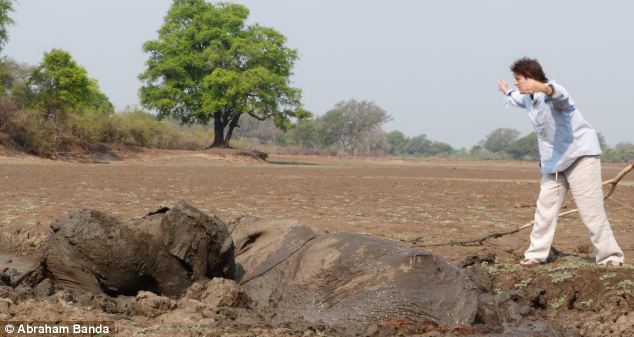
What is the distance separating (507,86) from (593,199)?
53.9 inches

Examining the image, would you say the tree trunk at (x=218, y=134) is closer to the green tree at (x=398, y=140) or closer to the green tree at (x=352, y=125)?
the green tree at (x=352, y=125)

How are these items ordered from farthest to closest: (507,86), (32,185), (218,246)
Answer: (32,185) → (507,86) → (218,246)

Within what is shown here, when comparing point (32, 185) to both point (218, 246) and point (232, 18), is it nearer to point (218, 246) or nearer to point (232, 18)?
point (218, 246)

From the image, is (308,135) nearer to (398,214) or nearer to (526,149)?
(526,149)

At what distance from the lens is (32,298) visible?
4.77 metres

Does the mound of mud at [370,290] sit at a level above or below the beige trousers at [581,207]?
below

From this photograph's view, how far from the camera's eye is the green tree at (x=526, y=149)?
10288 centimetres

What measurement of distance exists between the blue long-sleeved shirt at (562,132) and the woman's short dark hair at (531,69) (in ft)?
0.62

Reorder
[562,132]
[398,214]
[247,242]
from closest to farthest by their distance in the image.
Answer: [247,242]
[562,132]
[398,214]

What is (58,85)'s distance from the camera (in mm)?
42594

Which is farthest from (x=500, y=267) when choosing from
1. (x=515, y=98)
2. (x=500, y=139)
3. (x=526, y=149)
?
(x=500, y=139)

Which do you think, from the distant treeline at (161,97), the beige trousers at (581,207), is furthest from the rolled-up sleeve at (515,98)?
the distant treeline at (161,97)

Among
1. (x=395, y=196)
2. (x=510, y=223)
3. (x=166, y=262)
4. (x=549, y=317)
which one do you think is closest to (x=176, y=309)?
(x=166, y=262)

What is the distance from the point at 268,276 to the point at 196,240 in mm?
585
